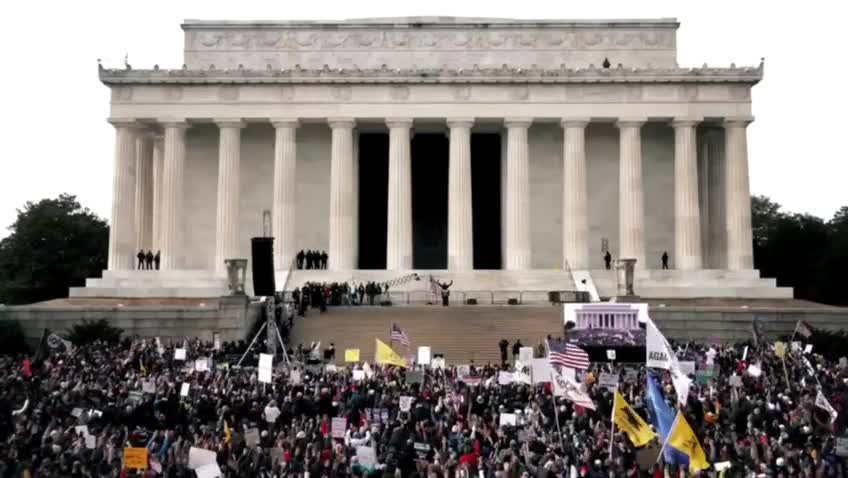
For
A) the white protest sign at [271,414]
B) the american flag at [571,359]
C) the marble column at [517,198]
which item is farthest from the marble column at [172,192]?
the american flag at [571,359]

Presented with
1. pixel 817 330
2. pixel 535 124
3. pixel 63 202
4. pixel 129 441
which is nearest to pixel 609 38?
pixel 535 124

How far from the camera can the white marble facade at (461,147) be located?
68625 mm

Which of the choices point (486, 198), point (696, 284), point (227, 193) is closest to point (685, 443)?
point (696, 284)

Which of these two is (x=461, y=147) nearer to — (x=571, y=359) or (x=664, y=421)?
(x=571, y=359)

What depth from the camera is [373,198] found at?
255ft

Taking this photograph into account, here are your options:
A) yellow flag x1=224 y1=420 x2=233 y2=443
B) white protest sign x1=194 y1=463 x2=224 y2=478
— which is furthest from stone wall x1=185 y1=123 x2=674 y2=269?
white protest sign x1=194 y1=463 x2=224 y2=478

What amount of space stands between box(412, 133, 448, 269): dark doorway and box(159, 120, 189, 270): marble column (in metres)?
16.2

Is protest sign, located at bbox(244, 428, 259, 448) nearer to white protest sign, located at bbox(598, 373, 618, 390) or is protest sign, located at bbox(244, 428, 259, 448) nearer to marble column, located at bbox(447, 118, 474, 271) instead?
white protest sign, located at bbox(598, 373, 618, 390)

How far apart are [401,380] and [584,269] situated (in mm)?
35654

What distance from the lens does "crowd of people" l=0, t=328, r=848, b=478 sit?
846 inches

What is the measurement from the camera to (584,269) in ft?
221

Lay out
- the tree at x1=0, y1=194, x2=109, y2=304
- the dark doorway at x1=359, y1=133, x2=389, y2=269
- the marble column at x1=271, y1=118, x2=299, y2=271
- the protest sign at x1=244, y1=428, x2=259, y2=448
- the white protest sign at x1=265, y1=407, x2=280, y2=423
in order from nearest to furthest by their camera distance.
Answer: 1. the protest sign at x1=244, y1=428, x2=259, y2=448
2. the white protest sign at x1=265, y1=407, x2=280, y2=423
3. the marble column at x1=271, y1=118, x2=299, y2=271
4. the dark doorway at x1=359, y1=133, x2=389, y2=269
5. the tree at x1=0, y1=194, x2=109, y2=304

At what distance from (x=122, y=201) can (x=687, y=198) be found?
3900cm

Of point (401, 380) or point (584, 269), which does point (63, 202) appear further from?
point (401, 380)
